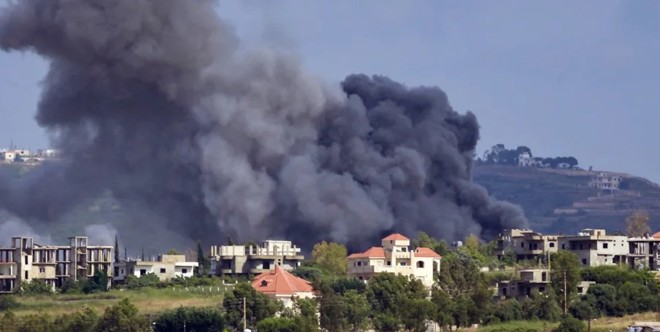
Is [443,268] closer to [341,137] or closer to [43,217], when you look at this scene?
[341,137]

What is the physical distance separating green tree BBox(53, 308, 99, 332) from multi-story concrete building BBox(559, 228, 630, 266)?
89.4ft

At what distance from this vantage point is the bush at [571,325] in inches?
2285

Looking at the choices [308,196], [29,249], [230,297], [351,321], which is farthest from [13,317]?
[308,196]

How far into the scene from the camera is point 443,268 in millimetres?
67688

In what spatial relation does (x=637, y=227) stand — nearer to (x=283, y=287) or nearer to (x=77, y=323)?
(x=283, y=287)

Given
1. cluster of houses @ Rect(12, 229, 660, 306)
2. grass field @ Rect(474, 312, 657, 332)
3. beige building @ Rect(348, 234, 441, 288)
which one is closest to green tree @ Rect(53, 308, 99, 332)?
cluster of houses @ Rect(12, 229, 660, 306)

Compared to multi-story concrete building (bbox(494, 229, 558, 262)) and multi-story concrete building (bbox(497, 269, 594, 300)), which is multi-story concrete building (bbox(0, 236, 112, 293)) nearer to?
multi-story concrete building (bbox(497, 269, 594, 300))

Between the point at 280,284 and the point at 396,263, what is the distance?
9.14m

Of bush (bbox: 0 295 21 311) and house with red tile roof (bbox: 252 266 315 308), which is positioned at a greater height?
house with red tile roof (bbox: 252 266 315 308)

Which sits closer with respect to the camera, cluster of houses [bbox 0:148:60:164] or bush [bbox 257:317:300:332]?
bush [bbox 257:317:300:332]

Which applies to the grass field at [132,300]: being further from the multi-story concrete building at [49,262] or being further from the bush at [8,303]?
the multi-story concrete building at [49,262]

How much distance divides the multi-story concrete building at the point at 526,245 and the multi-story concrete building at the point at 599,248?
33.6 inches

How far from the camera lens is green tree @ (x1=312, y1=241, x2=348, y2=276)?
2867 inches

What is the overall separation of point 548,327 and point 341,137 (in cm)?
2647
